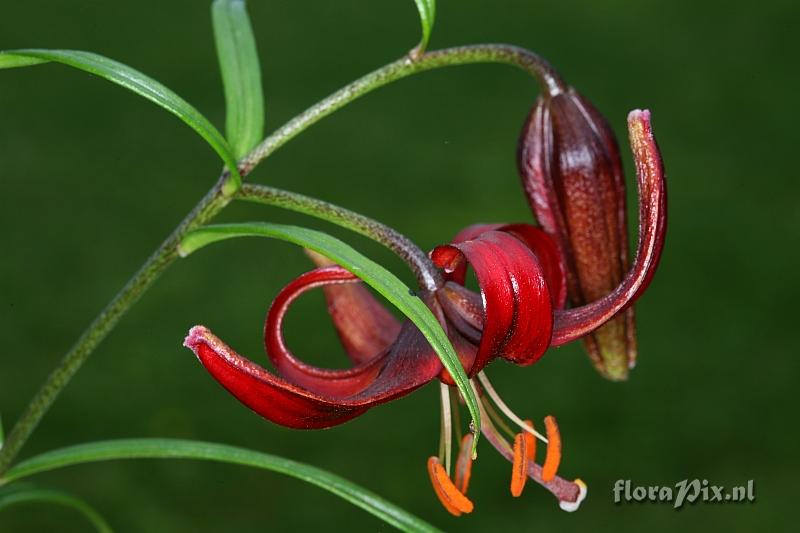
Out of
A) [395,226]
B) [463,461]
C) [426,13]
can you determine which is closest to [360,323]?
[463,461]

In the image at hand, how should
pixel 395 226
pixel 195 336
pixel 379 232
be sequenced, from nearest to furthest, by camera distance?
pixel 195 336 < pixel 379 232 < pixel 395 226

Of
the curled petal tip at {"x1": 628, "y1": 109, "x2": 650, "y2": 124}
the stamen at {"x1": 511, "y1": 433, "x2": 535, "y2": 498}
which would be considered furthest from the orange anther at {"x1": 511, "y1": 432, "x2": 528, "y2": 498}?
the curled petal tip at {"x1": 628, "y1": 109, "x2": 650, "y2": 124}

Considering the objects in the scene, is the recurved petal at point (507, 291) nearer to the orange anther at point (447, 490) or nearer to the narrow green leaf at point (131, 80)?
the orange anther at point (447, 490)

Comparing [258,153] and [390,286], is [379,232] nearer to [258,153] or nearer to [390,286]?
[390,286]

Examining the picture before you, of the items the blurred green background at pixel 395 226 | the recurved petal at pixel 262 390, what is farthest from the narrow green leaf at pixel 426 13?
the blurred green background at pixel 395 226

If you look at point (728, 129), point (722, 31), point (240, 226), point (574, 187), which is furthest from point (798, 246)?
point (240, 226)

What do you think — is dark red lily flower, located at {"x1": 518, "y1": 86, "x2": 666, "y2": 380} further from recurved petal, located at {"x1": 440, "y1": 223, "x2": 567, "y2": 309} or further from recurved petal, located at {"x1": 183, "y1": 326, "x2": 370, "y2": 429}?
recurved petal, located at {"x1": 183, "y1": 326, "x2": 370, "y2": 429}
